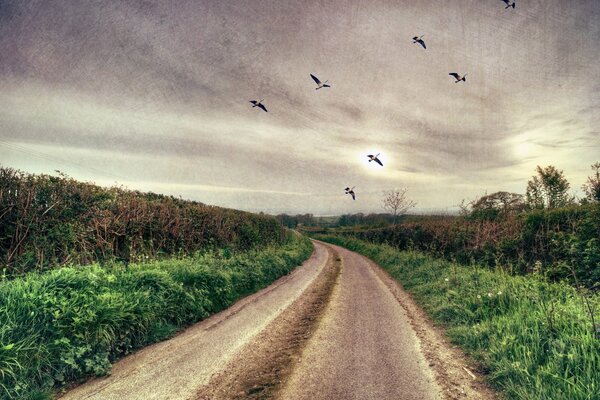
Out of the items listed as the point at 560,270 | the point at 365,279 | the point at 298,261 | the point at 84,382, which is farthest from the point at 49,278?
the point at 298,261

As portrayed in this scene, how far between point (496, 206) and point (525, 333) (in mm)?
19059

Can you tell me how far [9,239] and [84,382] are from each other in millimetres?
5328

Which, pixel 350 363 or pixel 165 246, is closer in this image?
pixel 350 363

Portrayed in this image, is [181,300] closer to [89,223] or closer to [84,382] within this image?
[84,382]

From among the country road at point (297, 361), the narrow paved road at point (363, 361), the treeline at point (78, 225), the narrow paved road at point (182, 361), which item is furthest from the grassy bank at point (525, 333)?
the treeline at point (78, 225)

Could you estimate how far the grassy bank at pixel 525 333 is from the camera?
416 centimetres

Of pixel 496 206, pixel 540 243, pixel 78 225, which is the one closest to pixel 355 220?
pixel 496 206

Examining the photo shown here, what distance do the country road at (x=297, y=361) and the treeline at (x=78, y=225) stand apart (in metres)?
4.31

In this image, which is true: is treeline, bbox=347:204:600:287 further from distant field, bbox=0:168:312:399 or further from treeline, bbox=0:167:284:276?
treeline, bbox=0:167:284:276

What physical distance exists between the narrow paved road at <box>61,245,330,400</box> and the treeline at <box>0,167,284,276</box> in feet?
12.6

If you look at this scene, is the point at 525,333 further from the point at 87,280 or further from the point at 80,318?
the point at 87,280

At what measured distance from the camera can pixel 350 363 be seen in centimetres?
535

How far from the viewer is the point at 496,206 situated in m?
21.4

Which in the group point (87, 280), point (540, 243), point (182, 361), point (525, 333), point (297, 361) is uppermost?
point (540, 243)
